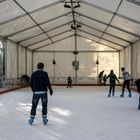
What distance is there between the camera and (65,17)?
25.0 m

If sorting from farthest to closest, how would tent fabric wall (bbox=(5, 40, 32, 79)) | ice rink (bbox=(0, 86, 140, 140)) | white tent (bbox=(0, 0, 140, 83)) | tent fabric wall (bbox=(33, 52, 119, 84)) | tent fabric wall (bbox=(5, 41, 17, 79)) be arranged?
tent fabric wall (bbox=(33, 52, 119, 84)), tent fabric wall (bbox=(5, 40, 32, 79)), tent fabric wall (bbox=(5, 41, 17, 79)), white tent (bbox=(0, 0, 140, 83)), ice rink (bbox=(0, 86, 140, 140))

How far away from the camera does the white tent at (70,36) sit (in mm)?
19312

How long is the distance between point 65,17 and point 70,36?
10775 mm

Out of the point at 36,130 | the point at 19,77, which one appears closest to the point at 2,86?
the point at 19,77

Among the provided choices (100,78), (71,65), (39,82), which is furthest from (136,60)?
(39,82)

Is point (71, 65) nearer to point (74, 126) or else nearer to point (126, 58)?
point (126, 58)

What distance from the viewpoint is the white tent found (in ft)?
63.4

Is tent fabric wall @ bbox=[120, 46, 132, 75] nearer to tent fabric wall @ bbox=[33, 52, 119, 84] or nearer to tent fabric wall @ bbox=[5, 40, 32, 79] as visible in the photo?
tent fabric wall @ bbox=[33, 52, 119, 84]

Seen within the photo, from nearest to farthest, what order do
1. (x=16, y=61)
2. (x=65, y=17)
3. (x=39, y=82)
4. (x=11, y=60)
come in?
(x=39, y=82)
(x=65, y=17)
(x=11, y=60)
(x=16, y=61)

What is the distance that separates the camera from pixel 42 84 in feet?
29.1

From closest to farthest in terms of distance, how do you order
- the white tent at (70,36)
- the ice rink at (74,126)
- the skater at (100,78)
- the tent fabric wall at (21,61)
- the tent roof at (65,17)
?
the ice rink at (74,126) < the tent roof at (65,17) < the white tent at (70,36) < the tent fabric wall at (21,61) < the skater at (100,78)

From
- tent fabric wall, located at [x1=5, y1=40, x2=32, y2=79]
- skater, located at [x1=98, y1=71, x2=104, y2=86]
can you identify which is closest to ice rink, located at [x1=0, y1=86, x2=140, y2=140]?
tent fabric wall, located at [x1=5, y1=40, x2=32, y2=79]

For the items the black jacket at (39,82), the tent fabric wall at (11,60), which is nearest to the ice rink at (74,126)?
the black jacket at (39,82)

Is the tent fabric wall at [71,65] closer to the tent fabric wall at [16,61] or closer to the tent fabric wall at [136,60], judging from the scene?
the tent fabric wall at [16,61]
